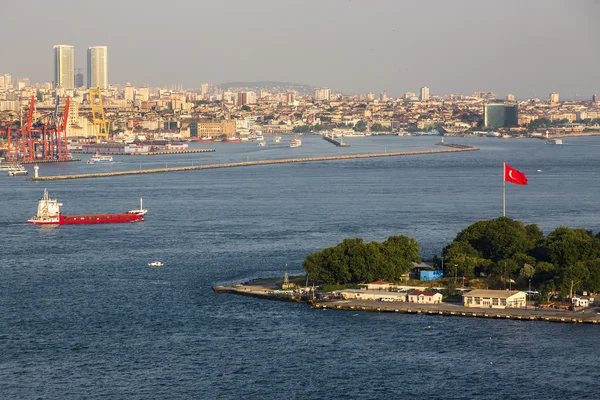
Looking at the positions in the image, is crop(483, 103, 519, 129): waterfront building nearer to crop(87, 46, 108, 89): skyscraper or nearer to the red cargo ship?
crop(87, 46, 108, 89): skyscraper

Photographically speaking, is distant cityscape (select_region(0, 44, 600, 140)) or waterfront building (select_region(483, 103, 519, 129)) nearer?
distant cityscape (select_region(0, 44, 600, 140))

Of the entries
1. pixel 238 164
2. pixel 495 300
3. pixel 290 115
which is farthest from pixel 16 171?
pixel 290 115

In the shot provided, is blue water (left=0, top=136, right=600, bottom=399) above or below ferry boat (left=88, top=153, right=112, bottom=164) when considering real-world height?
below

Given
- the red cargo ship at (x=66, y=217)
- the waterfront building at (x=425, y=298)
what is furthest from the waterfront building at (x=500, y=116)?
the waterfront building at (x=425, y=298)

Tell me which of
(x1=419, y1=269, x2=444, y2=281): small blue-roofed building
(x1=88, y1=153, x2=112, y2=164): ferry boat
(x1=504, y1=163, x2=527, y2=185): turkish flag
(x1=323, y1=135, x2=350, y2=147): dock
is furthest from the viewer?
(x1=323, y1=135, x2=350, y2=147): dock

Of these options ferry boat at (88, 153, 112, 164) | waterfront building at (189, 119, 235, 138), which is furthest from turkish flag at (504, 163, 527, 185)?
waterfront building at (189, 119, 235, 138)

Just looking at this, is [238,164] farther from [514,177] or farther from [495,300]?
[495,300]
